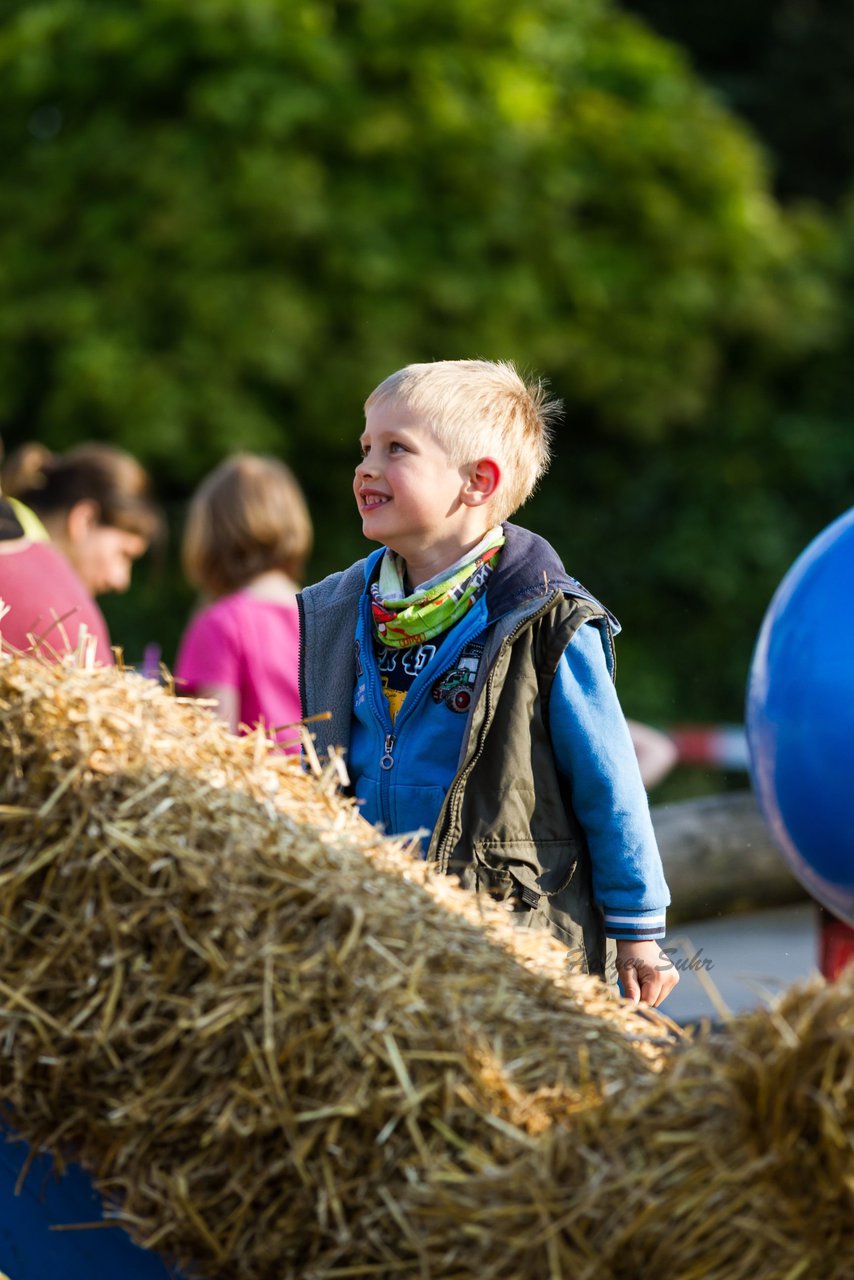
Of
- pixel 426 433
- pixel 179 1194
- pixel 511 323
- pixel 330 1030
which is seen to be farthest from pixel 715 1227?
pixel 511 323

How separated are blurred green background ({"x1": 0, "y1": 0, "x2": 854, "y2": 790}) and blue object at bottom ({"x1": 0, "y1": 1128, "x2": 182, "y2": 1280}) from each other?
814 centimetres

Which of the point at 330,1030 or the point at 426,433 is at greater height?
the point at 426,433

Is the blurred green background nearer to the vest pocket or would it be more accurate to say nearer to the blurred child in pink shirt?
the blurred child in pink shirt

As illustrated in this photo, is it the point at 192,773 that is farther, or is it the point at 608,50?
the point at 608,50

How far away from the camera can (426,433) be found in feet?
10.9

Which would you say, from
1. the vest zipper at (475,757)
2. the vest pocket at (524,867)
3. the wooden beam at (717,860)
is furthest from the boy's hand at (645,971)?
the wooden beam at (717,860)

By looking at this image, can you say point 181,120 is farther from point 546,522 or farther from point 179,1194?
point 179,1194

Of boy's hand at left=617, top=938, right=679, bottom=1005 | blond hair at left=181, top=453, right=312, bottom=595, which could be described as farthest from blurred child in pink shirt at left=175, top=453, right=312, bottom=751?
boy's hand at left=617, top=938, right=679, bottom=1005

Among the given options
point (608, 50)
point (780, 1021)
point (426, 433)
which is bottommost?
point (780, 1021)

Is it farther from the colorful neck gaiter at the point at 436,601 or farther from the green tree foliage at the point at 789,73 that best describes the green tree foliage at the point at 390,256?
the colorful neck gaiter at the point at 436,601

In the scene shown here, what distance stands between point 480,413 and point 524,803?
2.73 feet

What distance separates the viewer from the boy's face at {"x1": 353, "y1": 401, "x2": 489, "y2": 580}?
329 cm

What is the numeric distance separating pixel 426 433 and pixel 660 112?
9071 mm

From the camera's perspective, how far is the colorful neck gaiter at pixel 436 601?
329 centimetres
